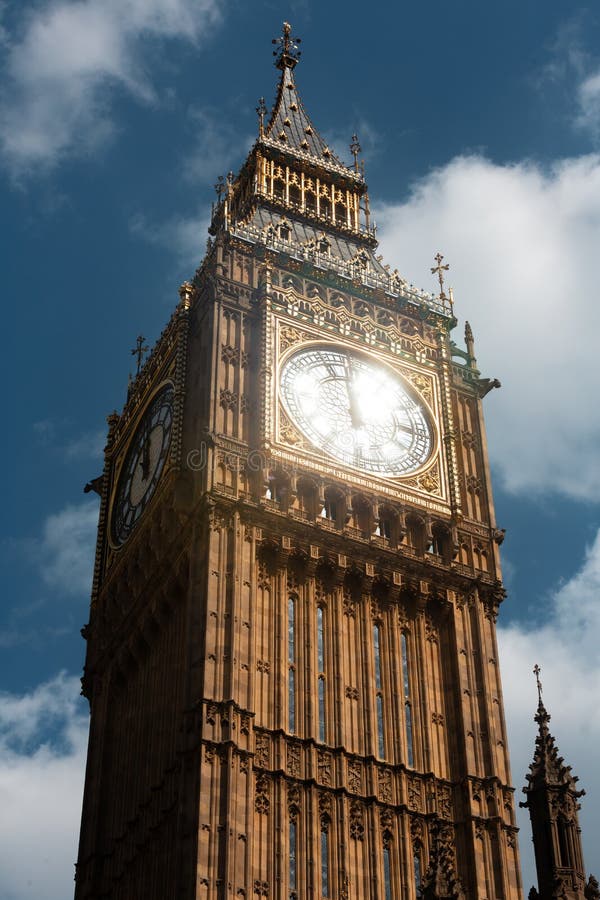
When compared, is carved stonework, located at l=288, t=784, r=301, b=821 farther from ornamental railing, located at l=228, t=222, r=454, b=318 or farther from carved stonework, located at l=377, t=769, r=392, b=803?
ornamental railing, located at l=228, t=222, r=454, b=318

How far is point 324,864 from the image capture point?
4416 centimetres

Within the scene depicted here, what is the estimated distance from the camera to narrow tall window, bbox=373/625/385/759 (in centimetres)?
4749

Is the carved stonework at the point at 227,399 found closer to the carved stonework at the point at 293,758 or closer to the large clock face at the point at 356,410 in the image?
the large clock face at the point at 356,410

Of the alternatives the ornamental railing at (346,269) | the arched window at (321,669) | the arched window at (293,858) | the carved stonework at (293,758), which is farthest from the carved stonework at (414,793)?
the ornamental railing at (346,269)

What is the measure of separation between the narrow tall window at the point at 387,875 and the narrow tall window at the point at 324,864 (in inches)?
68.8

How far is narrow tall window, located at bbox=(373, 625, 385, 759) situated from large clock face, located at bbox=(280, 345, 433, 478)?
552 cm

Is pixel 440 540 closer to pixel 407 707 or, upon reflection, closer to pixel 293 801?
pixel 407 707

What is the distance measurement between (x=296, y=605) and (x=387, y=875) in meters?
8.44

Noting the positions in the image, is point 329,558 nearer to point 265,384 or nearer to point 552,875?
point 265,384

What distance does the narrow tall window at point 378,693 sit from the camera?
47.5 metres

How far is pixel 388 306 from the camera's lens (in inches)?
2309

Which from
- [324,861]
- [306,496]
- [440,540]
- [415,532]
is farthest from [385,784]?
[306,496]

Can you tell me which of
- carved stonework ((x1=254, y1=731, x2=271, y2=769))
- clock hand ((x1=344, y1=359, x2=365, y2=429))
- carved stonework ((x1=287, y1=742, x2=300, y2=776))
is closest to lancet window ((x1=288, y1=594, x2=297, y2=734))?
carved stonework ((x1=287, y1=742, x2=300, y2=776))

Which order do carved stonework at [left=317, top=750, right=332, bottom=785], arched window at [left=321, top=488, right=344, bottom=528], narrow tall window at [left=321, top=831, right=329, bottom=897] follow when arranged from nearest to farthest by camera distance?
1. narrow tall window at [left=321, top=831, right=329, bottom=897]
2. carved stonework at [left=317, top=750, right=332, bottom=785]
3. arched window at [left=321, top=488, right=344, bottom=528]
